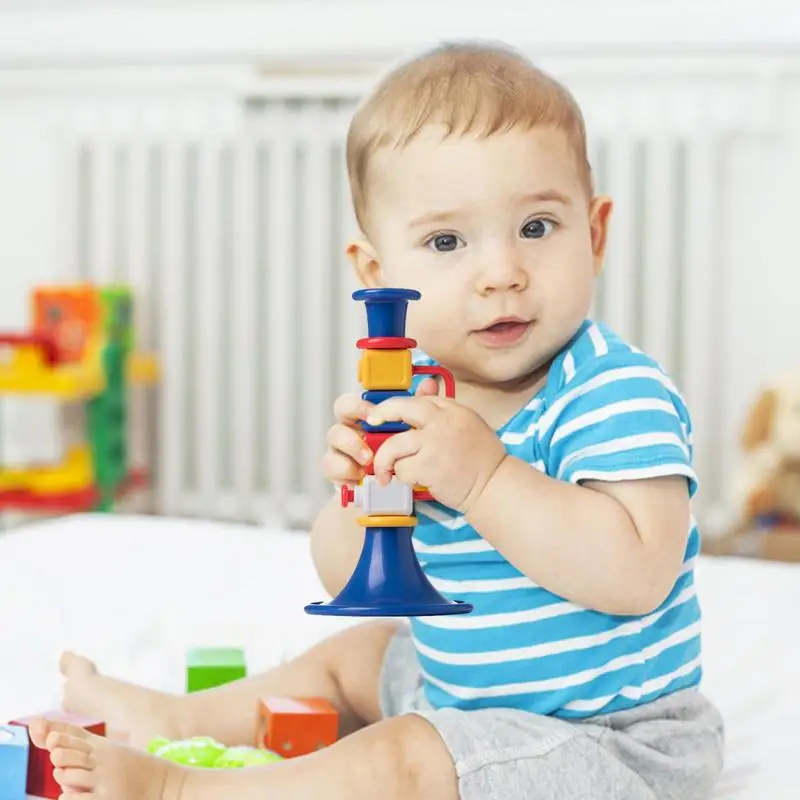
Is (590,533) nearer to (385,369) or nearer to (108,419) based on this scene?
(385,369)

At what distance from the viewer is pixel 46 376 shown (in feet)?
8.56

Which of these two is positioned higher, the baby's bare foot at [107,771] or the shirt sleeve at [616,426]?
the shirt sleeve at [616,426]

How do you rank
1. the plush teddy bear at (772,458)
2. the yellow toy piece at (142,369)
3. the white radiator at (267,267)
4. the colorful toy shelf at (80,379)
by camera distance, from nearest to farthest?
the plush teddy bear at (772,458)
the colorful toy shelf at (80,379)
the white radiator at (267,267)
the yellow toy piece at (142,369)

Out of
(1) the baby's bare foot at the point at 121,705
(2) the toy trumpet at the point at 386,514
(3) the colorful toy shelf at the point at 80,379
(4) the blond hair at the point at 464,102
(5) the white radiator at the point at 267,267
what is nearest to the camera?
(2) the toy trumpet at the point at 386,514

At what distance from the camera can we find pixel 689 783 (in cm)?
84

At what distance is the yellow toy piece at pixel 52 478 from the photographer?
2686mm

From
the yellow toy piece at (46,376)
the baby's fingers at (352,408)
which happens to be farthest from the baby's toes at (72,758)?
the yellow toy piece at (46,376)

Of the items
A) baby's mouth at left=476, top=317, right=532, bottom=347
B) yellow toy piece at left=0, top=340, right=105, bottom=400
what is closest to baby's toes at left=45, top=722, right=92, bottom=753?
baby's mouth at left=476, top=317, right=532, bottom=347

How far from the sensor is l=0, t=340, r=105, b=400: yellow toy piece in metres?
2.61

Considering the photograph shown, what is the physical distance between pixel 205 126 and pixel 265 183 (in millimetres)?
182

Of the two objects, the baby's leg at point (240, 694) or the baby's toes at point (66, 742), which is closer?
the baby's toes at point (66, 742)

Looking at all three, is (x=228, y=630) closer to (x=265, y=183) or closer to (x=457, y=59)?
(x=457, y=59)

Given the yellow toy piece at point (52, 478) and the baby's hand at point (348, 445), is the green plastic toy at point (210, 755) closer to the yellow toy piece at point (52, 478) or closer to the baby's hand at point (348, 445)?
the baby's hand at point (348, 445)

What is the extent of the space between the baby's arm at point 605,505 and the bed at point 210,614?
7.9 inches
